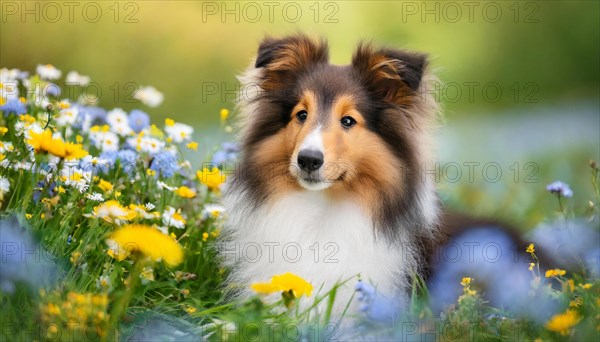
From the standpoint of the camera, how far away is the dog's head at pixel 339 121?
4.21 metres

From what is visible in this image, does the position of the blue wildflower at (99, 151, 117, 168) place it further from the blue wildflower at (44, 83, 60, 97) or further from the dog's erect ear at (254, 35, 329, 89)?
the dog's erect ear at (254, 35, 329, 89)

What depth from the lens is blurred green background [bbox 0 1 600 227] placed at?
10.6 meters

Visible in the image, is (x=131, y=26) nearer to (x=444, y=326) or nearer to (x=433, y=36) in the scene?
(x=433, y=36)

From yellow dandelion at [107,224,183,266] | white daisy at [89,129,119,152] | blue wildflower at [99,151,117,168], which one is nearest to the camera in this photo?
yellow dandelion at [107,224,183,266]

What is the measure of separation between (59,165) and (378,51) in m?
1.83

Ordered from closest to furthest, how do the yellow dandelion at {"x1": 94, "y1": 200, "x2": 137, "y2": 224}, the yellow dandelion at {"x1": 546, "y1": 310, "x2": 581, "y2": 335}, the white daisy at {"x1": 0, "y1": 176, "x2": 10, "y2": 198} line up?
the yellow dandelion at {"x1": 546, "y1": 310, "x2": 581, "y2": 335}, the yellow dandelion at {"x1": 94, "y1": 200, "x2": 137, "y2": 224}, the white daisy at {"x1": 0, "y1": 176, "x2": 10, "y2": 198}

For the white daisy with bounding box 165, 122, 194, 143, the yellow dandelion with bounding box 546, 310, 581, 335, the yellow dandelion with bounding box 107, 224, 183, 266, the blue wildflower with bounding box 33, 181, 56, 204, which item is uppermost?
the yellow dandelion with bounding box 107, 224, 183, 266

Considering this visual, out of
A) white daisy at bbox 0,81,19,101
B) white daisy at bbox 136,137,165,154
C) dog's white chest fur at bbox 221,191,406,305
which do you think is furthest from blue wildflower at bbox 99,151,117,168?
dog's white chest fur at bbox 221,191,406,305

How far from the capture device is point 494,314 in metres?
3.96

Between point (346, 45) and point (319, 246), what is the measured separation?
6.54 m

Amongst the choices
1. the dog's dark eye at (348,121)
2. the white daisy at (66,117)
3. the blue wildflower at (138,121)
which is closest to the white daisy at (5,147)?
the white daisy at (66,117)

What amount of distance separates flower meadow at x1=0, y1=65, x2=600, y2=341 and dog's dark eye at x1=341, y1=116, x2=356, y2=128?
88 centimetres

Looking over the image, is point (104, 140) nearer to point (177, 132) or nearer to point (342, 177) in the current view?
point (177, 132)

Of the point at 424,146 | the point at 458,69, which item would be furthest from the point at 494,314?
the point at 458,69
